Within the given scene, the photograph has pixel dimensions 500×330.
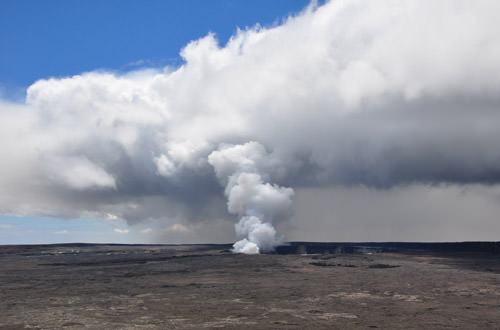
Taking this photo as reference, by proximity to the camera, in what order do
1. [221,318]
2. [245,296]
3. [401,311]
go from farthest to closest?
1. [245,296]
2. [401,311]
3. [221,318]

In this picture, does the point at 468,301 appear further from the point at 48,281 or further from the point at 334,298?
the point at 48,281

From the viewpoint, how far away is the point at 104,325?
25.2 metres

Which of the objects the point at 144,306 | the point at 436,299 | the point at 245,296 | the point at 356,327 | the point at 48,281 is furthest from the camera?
the point at 48,281

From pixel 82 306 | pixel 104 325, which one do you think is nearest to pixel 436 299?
pixel 104 325

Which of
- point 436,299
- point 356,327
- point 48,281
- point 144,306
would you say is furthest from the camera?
point 48,281

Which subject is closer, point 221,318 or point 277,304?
point 221,318

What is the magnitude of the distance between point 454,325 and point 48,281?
42848 mm

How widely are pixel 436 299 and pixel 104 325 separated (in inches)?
957

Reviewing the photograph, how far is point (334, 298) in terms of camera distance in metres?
34.5

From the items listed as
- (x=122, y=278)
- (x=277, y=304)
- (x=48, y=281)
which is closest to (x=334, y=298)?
(x=277, y=304)

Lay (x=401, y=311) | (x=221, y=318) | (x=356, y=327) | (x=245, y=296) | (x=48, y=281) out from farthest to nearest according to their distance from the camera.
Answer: (x=48, y=281)
(x=245, y=296)
(x=401, y=311)
(x=221, y=318)
(x=356, y=327)

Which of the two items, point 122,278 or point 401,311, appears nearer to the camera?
point 401,311

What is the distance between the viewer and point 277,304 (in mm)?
31812

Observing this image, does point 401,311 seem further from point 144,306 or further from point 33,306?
point 33,306
